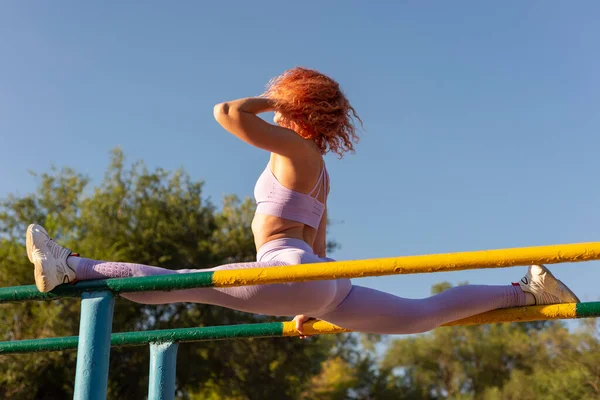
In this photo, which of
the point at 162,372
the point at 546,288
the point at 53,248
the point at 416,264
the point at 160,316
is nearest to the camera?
the point at 416,264

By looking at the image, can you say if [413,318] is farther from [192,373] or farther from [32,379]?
[192,373]

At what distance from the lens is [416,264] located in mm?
1807

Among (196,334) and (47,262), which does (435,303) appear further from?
(47,262)

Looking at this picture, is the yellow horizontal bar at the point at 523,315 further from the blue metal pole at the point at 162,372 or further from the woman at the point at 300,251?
the blue metal pole at the point at 162,372

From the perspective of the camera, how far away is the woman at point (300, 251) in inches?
85.1

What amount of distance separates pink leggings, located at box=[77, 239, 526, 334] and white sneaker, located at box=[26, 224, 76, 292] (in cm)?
5

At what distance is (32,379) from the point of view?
1817cm

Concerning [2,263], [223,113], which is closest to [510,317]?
[223,113]

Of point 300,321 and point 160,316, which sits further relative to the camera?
point 160,316

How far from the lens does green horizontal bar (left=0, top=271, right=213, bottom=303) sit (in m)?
2.00

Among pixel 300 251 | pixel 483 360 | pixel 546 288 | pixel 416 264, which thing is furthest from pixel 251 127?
pixel 483 360

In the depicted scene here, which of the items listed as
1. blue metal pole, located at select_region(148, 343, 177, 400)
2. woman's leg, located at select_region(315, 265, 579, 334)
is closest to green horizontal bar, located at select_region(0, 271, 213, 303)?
woman's leg, located at select_region(315, 265, 579, 334)

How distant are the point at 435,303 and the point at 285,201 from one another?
67 cm

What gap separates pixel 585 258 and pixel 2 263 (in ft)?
66.1
